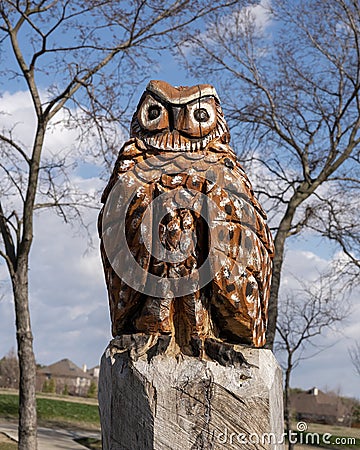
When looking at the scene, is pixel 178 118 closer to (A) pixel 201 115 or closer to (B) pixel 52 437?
(A) pixel 201 115

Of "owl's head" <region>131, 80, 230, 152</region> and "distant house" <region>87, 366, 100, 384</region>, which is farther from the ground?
"distant house" <region>87, 366, 100, 384</region>

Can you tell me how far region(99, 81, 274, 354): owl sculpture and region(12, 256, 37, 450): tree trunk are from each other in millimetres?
5507

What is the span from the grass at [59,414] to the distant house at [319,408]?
6.94m

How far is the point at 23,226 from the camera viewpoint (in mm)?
8258

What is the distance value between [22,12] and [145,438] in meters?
6.96

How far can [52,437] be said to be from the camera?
11.9m

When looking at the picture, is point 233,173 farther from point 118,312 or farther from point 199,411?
point 199,411

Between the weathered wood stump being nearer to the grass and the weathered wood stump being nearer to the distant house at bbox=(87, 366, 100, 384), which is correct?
the grass

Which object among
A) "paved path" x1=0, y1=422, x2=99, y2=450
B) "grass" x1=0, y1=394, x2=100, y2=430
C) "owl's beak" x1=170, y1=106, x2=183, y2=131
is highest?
"owl's beak" x1=170, y1=106, x2=183, y2=131

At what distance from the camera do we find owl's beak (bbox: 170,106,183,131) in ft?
9.72

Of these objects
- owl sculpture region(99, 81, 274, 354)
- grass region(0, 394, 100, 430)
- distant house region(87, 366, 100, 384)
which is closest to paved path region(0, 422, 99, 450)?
grass region(0, 394, 100, 430)

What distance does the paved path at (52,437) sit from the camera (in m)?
10.5

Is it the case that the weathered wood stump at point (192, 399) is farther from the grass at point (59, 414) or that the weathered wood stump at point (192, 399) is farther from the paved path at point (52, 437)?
the grass at point (59, 414)

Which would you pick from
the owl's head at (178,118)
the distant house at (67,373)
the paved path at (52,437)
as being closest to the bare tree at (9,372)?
the distant house at (67,373)
